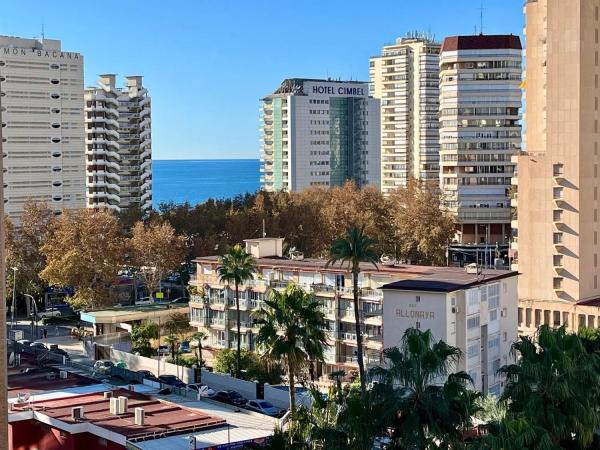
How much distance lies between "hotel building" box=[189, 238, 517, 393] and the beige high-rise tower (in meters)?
14.8

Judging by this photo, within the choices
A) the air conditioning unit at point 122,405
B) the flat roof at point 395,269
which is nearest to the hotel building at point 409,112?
the flat roof at point 395,269

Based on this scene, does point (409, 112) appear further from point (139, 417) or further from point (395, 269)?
point (139, 417)

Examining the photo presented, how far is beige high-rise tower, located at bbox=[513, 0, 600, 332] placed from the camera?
8275 centimetres

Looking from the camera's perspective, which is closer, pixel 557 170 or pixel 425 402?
pixel 425 402

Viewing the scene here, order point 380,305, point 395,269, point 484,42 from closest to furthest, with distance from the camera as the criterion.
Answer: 1. point 380,305
2. point 395,269
3. point 484,42

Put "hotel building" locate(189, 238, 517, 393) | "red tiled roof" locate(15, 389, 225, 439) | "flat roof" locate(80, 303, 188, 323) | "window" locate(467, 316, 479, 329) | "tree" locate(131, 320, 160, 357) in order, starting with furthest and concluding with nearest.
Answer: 1. "flat roof" locate(80, 303, 188, 323)
2. "tree" locate(131, 320, 160, 357)
3. "window" locate(467, 316, 479, 329)
4. "hotel building" locate(189, 238, 517, 393)
5. "red tiled roof" locate(15, 389, 225, 439)

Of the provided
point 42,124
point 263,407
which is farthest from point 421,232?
point 263,407

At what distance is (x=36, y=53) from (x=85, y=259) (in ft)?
165

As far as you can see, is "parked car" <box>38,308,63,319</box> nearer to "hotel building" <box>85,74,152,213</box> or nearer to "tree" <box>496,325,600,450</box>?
"hotel building" <box>85,74,152,213</box>

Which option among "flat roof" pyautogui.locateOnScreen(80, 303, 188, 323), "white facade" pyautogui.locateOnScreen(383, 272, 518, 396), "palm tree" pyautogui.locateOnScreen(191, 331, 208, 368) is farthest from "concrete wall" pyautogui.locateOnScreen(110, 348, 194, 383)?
"flat roof" pyautogui.locateOnScreen(80, 303, 188, 323)

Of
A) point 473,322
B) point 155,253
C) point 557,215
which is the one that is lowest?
point 473,322

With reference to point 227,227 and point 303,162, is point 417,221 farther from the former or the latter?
point 303,162

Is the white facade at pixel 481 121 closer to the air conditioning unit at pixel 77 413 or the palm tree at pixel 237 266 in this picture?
the palm tree at pixel 237 266

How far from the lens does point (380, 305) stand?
70.8 m
